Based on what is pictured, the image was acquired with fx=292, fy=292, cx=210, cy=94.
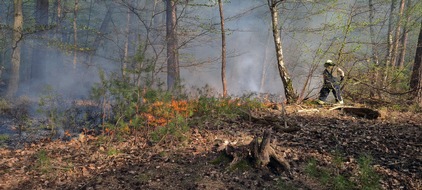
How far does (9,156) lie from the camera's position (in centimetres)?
554

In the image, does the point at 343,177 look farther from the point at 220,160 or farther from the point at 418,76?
the point at 418,76

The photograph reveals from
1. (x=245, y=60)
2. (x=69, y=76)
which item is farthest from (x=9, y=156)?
(x=245, y=60)

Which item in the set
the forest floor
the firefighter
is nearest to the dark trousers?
the firefighter

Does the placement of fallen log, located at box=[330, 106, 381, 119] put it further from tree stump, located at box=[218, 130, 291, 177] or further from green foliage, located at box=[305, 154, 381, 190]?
tree stump, located at box=[218, 130, 291, 177]

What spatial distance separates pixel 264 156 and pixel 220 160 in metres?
0.77

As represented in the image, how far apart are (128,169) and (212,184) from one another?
148 centimetres

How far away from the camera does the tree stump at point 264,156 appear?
4566 millimetres

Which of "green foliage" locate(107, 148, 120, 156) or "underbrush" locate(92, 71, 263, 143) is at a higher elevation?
"underbrush" locate(92, 71, 263, 143)

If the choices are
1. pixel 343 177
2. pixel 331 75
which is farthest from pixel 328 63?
pixel 343 177

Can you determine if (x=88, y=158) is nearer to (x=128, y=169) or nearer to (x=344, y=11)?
(x=128, y=169)

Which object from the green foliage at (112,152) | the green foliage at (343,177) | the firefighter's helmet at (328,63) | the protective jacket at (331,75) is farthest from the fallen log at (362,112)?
the green foliage at (112,152)

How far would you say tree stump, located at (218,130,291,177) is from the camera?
4566mm

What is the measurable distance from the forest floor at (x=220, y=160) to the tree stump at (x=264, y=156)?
4.5 inches

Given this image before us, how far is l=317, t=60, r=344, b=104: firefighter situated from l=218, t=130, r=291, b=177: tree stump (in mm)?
6047
